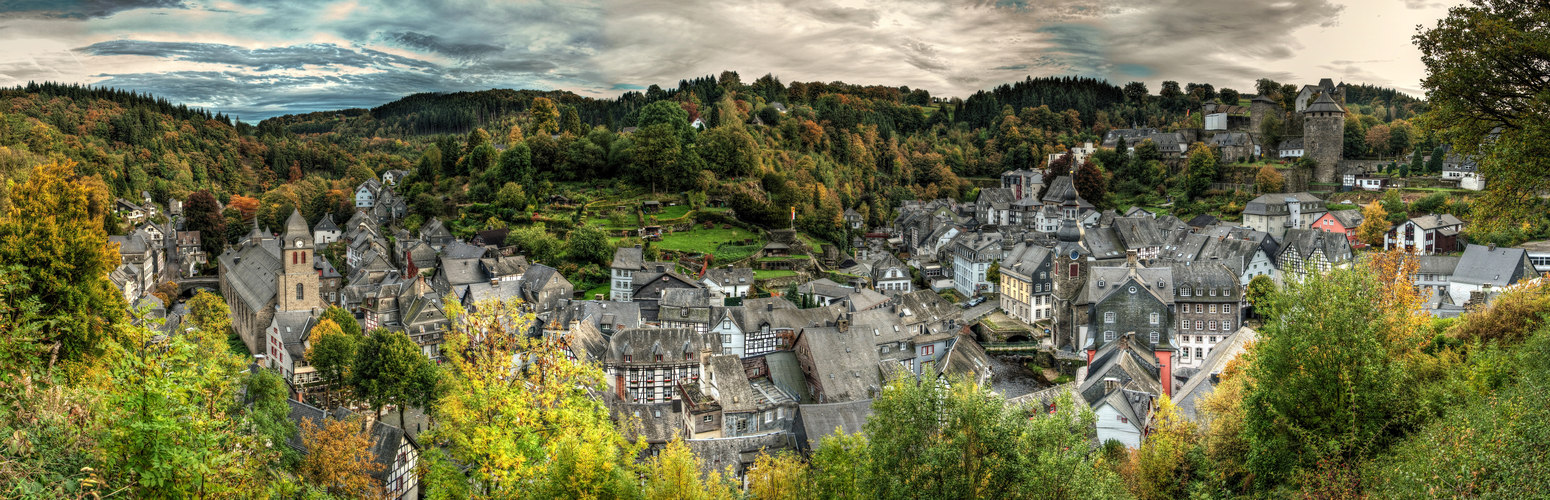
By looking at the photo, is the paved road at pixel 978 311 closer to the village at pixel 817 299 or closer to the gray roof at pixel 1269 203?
the village at pixel 817 299

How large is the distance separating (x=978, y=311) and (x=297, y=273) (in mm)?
38560

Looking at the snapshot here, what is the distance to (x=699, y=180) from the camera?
6750cm

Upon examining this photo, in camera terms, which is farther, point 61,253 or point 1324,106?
point 1324,106

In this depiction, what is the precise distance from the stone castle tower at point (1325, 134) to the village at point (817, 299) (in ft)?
0.77

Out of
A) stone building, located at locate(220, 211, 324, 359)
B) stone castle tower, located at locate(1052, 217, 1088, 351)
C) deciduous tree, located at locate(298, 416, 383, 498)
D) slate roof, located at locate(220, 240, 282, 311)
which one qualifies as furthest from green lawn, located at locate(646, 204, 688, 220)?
deciduous tree, located at locate(298, 416, 383, 498)

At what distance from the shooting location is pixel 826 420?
28953 millimetres

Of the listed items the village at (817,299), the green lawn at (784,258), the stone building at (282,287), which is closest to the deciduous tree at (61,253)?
the village at (817,299)

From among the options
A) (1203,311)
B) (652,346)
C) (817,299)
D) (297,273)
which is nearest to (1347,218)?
(1203,311)

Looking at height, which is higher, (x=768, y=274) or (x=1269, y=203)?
(x=1269, y=203)

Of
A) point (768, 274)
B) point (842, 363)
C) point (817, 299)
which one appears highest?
point (768, 274)

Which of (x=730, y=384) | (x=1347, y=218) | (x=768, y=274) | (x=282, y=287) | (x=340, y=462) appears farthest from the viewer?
(x=1347, y=218)

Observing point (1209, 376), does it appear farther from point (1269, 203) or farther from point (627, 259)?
point (1269, 203)

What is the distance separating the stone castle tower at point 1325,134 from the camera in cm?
7519

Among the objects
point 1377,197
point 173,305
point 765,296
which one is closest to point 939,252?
point 765,296
